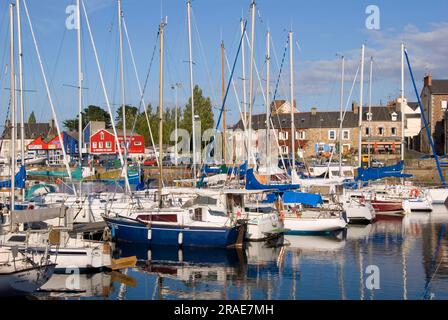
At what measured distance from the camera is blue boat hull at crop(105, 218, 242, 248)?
3262 cm

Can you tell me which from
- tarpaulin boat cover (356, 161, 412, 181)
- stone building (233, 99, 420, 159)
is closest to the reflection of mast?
tarpaulin boat cover (356, 161, 412, 181)

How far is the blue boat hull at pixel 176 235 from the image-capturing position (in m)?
32.6

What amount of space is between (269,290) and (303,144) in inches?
2788

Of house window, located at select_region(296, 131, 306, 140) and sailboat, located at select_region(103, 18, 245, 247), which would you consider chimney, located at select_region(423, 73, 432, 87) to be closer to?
house window, located at select_region(296, 131, 306, 140)

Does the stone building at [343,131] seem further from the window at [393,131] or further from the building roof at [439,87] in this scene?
the building roof at [439,87]

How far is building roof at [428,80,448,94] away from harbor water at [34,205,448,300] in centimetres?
5740

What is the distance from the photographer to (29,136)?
112m

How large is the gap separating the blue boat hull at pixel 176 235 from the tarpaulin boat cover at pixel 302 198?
7.09 m

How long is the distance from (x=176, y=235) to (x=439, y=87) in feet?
227

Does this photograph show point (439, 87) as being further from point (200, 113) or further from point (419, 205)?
point (419, 205)

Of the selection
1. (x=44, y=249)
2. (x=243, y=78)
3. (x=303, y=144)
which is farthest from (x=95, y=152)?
(x=44, y=249)

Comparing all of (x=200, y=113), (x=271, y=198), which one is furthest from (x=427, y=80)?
(x=271, y=198)

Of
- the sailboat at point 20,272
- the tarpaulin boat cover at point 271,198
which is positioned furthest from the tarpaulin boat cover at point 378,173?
the sailboat at point 20,272
